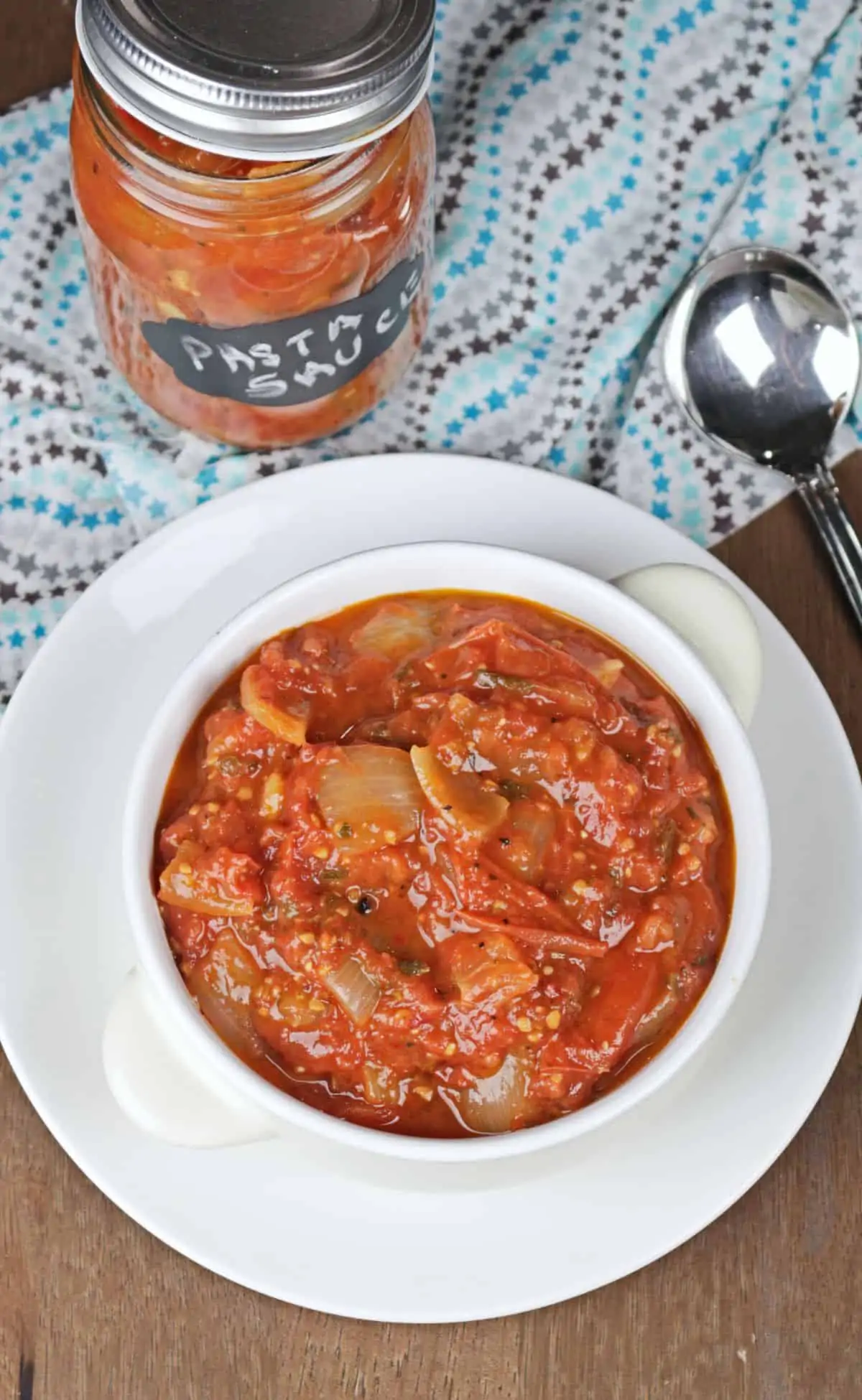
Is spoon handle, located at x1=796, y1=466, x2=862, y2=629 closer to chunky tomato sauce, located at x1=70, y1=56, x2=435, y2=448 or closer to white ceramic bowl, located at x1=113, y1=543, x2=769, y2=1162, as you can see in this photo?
white ceramic bowl, located at x1=113, y1=543, x2=769, y2=1162

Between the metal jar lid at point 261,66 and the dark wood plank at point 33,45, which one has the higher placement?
the dark wood plank at point 33,45

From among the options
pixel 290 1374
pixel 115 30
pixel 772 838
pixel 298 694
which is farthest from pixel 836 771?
pixel 115 30

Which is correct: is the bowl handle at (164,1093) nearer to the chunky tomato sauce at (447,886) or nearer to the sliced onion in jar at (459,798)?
the chunky tomato sauce at (447,886)

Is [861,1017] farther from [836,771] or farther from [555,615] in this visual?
[555,615]

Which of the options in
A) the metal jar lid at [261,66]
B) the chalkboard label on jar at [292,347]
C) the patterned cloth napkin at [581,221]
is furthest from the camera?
the patterned cloth napkin at [581,221]

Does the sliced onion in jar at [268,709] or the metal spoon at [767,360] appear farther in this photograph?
the metal spoon at [767,360]

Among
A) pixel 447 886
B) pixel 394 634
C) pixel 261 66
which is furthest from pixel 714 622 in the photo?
pixel 261 66

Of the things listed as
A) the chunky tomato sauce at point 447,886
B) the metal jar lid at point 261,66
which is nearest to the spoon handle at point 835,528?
the chunky tomato sauce at point 447,886
